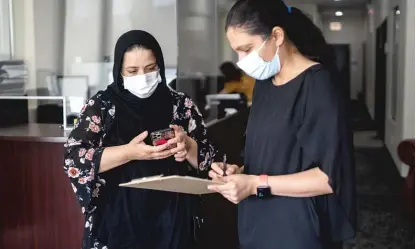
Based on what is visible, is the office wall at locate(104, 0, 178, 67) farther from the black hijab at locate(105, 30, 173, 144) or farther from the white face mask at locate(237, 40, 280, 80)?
the white face mask at locate(237, 40, 280, 80)

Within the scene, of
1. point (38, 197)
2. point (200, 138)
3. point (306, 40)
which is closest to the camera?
point (306, 40)

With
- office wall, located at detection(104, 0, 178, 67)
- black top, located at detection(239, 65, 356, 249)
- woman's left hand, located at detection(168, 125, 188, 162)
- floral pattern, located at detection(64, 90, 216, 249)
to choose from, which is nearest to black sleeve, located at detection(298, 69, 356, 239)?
black top, located at detection(239, 65, 356, 249)

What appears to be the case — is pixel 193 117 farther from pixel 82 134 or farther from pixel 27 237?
pixel 27 237

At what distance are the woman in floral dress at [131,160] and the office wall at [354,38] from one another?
41.6 feet

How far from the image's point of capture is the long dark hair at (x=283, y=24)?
4.42 ft

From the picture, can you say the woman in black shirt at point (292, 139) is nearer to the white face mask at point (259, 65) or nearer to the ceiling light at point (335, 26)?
the white face mask at point (259, 65)

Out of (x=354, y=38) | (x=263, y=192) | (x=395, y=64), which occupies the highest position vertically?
(x=354, y=38)

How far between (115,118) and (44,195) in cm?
99

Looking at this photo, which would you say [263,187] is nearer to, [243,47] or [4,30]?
[243,47]

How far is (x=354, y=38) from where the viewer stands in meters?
14.0

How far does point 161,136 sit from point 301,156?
0.49 metres

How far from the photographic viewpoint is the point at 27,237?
8.54 ft

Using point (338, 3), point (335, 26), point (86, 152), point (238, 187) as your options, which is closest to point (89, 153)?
point (86, 152)

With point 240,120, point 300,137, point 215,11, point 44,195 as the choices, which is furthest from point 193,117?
point 215,11
